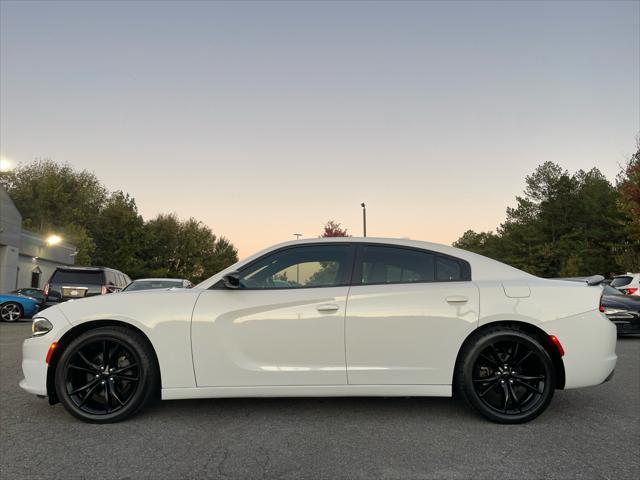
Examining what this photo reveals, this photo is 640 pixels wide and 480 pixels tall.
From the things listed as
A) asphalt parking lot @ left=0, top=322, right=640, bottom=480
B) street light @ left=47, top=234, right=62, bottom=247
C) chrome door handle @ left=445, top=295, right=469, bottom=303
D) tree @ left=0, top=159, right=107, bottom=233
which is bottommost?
asphalt parking lot @ left=0, top=322, right=640, bottom=480

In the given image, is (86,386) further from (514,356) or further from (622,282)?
(622,282)

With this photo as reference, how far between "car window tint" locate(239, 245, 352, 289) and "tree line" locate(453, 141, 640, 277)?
166 ft

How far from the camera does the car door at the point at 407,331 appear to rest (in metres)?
3.97

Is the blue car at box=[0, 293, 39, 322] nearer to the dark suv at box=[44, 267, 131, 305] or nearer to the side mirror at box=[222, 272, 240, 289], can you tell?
the dark suv at box=[44, 267, 131, 305]

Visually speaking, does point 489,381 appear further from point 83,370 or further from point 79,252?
point 79,252

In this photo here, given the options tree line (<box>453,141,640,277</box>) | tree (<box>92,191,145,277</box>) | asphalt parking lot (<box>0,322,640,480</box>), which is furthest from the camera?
tree (<box>92,191,145,277</box>)

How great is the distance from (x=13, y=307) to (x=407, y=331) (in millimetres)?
17188

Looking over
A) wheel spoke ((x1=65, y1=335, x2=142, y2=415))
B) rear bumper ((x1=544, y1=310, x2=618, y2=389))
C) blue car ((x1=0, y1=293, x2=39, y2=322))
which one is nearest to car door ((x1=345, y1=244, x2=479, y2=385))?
rear bumper ((x1=544, y1=310, x2=618, y2=389))

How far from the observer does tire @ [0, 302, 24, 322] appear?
17.0 meters

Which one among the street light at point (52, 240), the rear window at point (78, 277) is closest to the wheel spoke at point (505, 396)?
the rear window at point (78, 277)

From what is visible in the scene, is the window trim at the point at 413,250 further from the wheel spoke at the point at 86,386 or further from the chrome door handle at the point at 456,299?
the wheel spoke at the point at 86,386

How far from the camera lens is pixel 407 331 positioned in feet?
13.1

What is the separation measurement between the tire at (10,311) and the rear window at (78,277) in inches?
210

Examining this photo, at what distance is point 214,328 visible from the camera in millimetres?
3982
